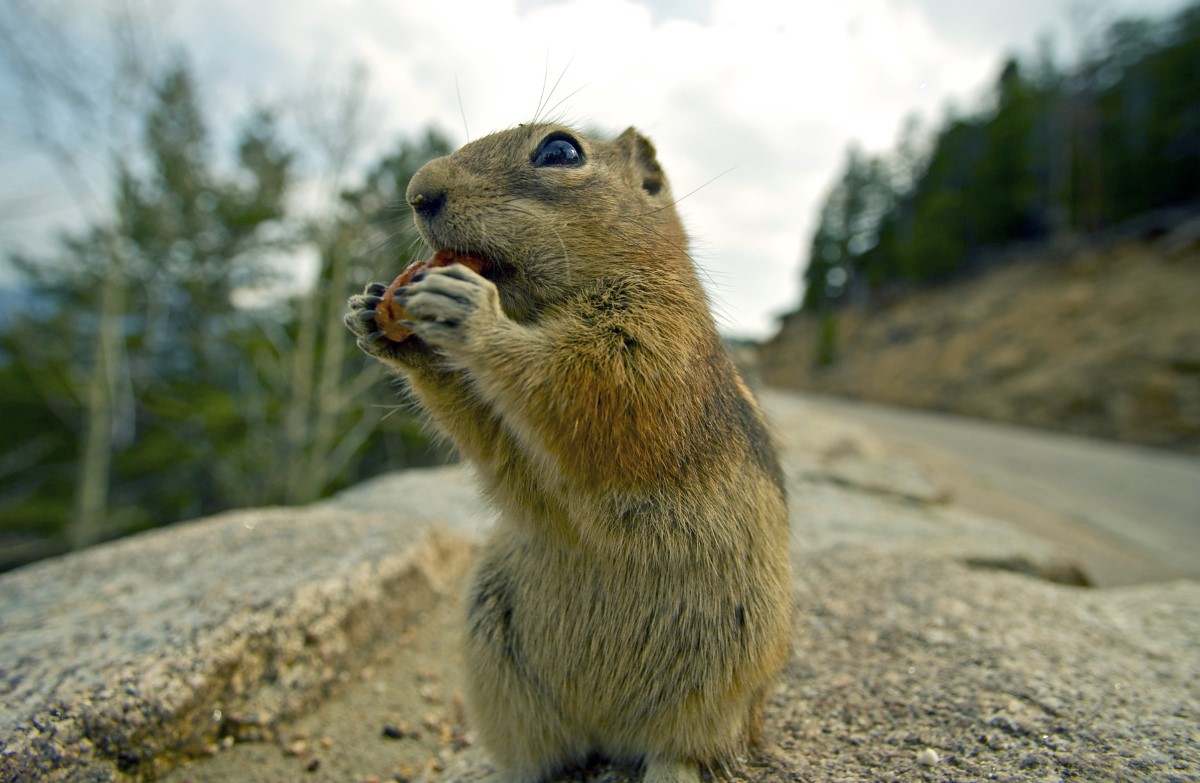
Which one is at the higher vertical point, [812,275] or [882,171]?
[882,171]

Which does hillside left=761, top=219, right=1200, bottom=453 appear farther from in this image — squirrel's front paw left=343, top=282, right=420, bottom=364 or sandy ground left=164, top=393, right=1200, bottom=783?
squirrel's front paw left=343, top=282, right=420, bottom=364

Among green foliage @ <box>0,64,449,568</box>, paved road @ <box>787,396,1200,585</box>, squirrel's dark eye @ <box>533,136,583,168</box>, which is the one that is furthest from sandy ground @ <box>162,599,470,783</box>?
green foliage @ <box>0,64,449,568</box>

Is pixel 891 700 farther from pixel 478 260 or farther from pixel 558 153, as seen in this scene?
pixel 558 153

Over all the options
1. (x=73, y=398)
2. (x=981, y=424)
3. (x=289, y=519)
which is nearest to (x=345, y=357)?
(x=73, y=398)

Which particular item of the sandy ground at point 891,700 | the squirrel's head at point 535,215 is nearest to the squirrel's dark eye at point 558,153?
the squirrel's head at point 535,215

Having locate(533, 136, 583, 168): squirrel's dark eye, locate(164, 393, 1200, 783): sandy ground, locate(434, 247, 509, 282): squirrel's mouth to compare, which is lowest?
locate(164, 393, 1200, 783): sandy ground

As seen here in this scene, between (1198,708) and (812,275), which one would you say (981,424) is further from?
(812,275)

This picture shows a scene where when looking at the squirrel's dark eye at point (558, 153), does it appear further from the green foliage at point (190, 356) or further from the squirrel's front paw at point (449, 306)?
the green foliage at point (190, 356)
